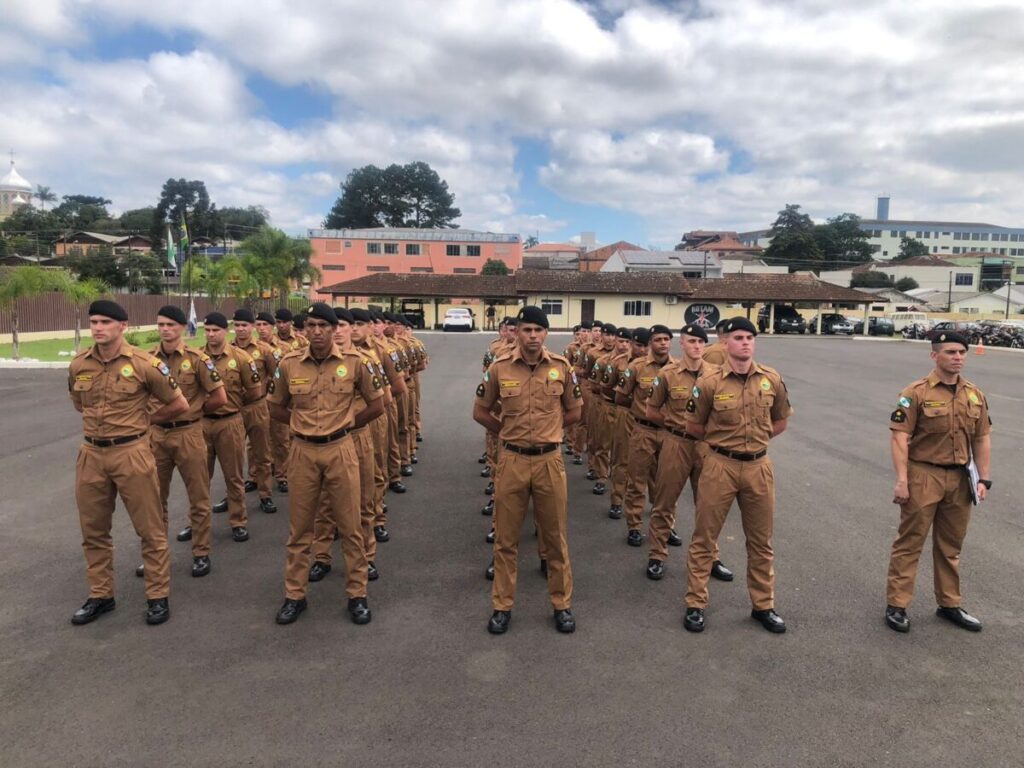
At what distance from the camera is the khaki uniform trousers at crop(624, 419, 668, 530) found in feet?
18.9

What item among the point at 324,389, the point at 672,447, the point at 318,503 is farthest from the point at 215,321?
the point at 672,447

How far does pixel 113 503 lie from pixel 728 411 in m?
4.22

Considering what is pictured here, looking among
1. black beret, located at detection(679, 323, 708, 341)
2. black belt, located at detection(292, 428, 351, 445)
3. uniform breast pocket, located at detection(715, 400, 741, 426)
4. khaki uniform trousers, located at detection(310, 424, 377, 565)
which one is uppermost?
black beret, located at detection(679, 323, 708, 341)

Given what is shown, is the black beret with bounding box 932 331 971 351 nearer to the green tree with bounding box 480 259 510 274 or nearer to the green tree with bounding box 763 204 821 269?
the green tree with bounding box 480 259 510 274

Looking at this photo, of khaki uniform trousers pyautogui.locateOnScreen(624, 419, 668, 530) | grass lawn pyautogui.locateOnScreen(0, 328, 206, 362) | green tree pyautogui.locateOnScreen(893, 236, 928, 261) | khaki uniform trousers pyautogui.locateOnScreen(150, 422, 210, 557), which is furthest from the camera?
green tree pyautogui.locateOnScreen(893, 236, 928, 261)

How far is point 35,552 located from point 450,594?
3.64m

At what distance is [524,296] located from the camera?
143ft

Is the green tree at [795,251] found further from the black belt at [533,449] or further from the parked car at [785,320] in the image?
the black belt at [533,449]

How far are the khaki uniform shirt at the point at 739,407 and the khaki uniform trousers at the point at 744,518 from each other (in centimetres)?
14

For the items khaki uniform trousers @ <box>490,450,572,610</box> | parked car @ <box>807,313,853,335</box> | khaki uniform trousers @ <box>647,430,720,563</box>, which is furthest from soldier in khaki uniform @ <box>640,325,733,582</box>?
parked car @ <box>807,313,853,335</box>

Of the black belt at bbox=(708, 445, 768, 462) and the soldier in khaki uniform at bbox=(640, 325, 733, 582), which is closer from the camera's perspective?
the black belt at bbox=(708, 445, 768, 462)

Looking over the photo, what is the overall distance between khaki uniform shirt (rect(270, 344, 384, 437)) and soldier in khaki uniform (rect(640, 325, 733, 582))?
239 centimetres

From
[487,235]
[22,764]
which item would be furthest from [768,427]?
[487,235]

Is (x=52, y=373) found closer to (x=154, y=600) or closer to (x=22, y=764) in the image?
(x=154, y=600)
